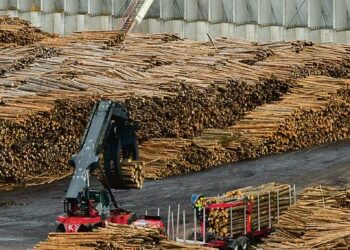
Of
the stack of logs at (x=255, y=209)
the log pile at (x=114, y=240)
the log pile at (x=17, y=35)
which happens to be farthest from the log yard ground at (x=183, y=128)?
the log pile at (x=114, y=240)

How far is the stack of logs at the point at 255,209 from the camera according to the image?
24.6 metres

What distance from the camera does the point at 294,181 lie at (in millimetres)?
32781

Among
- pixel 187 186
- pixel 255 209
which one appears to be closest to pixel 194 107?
pixel 187 186

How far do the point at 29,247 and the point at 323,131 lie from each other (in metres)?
14.3

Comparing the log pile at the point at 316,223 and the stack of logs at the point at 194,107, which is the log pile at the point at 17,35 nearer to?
the stack of logs at the point at 194,107

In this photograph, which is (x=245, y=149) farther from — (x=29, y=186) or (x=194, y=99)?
(x=29, y=186)

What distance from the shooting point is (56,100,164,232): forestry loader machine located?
24.8m

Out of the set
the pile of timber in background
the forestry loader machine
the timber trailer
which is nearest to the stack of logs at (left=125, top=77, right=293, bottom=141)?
the pile of timber in background

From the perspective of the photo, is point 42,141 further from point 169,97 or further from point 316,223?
point 316,223

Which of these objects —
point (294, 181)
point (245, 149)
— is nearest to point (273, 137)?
point (245, 149)

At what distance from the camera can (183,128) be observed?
36875 mm

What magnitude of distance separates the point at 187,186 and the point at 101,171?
24.7 ft

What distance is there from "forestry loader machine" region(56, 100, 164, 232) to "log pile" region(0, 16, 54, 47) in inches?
797

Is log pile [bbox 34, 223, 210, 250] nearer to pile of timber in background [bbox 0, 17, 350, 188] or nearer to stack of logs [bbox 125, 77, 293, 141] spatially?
pile of timber in background [bbox 0, 17, 350, 188]
